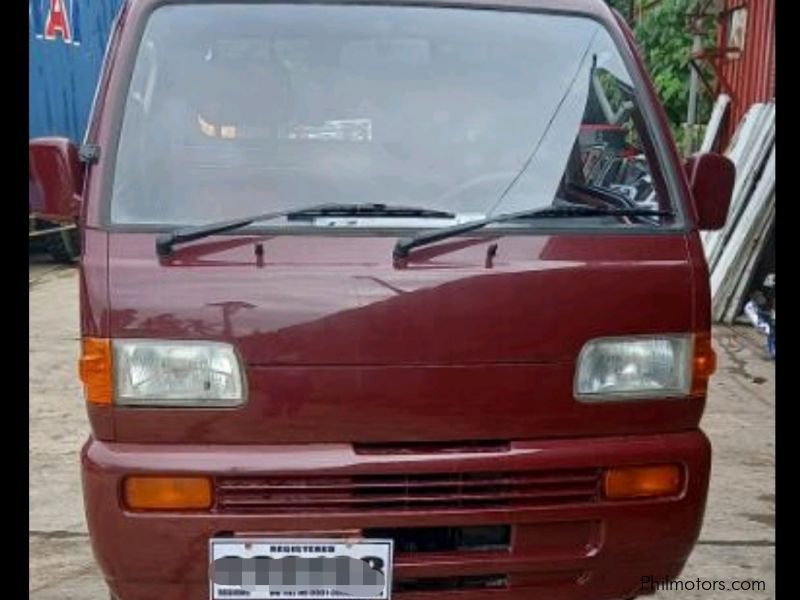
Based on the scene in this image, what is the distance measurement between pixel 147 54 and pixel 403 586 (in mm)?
1745

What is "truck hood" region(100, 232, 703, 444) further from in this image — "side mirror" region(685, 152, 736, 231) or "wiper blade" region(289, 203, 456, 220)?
"side mirror" region(685, 152, 736, 231)

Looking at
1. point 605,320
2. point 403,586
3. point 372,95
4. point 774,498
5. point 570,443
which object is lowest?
point 774,498

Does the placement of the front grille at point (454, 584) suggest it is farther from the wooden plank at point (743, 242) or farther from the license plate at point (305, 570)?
the wooden plank at point (743, 242)

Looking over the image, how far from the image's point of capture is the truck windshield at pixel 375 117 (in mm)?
2775

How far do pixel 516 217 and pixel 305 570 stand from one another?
112 centimetres

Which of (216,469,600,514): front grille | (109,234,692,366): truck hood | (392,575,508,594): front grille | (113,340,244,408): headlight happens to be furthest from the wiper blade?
(392,575,508,594): front grille

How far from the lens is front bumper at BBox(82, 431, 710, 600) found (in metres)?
2.48

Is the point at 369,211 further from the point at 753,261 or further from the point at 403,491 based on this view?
the point at 753,261

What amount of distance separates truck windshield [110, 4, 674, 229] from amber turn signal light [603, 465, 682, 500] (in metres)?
0.71

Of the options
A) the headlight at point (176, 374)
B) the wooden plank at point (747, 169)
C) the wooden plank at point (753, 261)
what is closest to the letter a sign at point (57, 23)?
the wooden plank at point (747, 169)

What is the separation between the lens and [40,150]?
293cm

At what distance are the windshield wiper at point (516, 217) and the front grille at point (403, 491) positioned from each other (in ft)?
2.00
